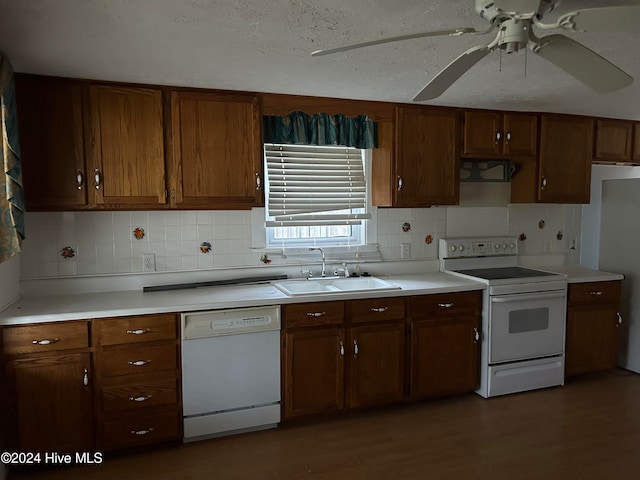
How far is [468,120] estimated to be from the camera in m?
3.43

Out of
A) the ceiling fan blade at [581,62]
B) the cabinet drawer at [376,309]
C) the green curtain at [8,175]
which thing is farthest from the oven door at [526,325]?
the green curtain at [8,175]

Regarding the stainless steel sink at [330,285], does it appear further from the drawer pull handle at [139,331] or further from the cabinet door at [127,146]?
the cabinet door at [127,146]

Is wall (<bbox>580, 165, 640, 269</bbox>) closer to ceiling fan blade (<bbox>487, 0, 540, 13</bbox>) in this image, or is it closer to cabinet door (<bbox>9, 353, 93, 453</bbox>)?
ceiling fan blade (<bbox>487, 0, 540, 13</bbox>)

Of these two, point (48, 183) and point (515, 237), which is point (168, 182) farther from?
point (515, 237)

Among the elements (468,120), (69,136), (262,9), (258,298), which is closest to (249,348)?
(258,298)

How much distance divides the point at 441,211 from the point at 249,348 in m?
1.94

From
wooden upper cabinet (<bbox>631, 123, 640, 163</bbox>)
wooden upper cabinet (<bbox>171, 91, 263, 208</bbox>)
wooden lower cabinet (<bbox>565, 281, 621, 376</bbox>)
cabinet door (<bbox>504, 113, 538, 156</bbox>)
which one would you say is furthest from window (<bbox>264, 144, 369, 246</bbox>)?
wooden upper cabinet (<bbox>631, 123, 640, 163</bbox>)

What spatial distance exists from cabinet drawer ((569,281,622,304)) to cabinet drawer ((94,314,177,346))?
9.52 feet

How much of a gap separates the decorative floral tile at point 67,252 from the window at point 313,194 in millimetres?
1240

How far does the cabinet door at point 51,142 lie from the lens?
8.27 ft

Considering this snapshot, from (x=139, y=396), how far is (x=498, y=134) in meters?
3.04

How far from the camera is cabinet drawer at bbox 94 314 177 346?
2.47 meters

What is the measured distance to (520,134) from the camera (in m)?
3.56

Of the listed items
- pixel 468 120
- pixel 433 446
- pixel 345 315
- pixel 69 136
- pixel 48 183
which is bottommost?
pixel 433 446
